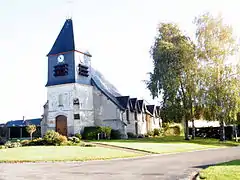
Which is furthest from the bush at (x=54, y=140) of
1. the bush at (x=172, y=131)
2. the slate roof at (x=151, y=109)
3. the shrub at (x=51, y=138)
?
the slate roof at (x=151, y=109)

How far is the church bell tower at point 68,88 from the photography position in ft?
124

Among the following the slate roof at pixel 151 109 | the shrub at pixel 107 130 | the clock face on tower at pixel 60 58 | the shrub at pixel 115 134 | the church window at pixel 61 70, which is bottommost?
the shrub at pixel 115 134

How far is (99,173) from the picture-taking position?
1248cm

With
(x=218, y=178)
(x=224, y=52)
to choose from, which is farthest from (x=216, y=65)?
(x=218, y=178)

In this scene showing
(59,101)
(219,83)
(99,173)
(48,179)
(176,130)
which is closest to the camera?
(48,179)

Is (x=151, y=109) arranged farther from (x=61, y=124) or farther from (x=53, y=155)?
(x=53, y=155)

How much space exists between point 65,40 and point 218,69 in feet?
65.5

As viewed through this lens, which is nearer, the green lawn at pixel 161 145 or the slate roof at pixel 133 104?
the green lawn at pixel 161 145

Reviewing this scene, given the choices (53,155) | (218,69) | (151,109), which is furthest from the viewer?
(151,109)

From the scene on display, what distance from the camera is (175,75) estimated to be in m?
35.9

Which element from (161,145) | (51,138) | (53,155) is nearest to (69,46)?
(51,138)

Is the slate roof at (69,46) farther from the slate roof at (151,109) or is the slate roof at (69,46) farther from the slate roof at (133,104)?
the slate roof at (151,109)

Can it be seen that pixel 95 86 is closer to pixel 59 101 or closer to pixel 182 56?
pixel 59 101

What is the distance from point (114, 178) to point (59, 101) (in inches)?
1126
